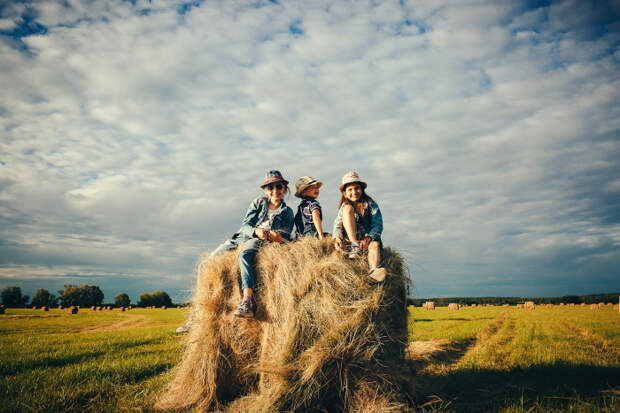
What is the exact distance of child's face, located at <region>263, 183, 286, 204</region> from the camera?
5.79 m

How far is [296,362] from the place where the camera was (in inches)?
148

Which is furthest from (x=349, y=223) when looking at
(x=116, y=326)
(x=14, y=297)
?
(x=14, y=297)

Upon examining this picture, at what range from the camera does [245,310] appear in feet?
13.8

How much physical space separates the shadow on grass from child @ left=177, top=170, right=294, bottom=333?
2.88 meters

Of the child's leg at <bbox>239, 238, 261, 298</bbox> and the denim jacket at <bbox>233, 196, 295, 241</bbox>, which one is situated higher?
the denim jacket at <bbox>233, 196, 295, 241</bbox>

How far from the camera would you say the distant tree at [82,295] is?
63.3 metres

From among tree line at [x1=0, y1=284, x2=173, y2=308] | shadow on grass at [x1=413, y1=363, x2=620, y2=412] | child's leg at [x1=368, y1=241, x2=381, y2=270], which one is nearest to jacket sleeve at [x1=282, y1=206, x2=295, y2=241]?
child's leg at [x1=368, y1=241, x2=381, y2=270]

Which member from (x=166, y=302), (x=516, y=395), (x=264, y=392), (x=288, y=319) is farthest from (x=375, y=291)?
(x=166, y=302)

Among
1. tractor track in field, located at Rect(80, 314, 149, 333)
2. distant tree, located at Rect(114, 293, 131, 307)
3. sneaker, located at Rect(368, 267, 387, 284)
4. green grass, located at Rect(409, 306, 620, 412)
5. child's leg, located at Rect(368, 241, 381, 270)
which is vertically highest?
child's leg, located at Rect(368, 241, 381, 270)

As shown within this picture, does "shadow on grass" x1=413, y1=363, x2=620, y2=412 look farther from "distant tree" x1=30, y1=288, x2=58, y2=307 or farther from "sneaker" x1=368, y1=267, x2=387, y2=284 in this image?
"distant tree" x1=30, y1=288, x2=58, y2=307

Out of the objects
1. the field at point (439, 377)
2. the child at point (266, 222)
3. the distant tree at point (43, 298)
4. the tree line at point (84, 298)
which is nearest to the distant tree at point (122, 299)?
the tree line at point (84, 298)

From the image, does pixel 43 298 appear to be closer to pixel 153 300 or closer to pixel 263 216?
pixel 153 300

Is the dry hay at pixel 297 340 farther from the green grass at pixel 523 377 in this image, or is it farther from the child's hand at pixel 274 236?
the green grass at pixel 523 377

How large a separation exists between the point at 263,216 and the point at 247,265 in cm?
131
